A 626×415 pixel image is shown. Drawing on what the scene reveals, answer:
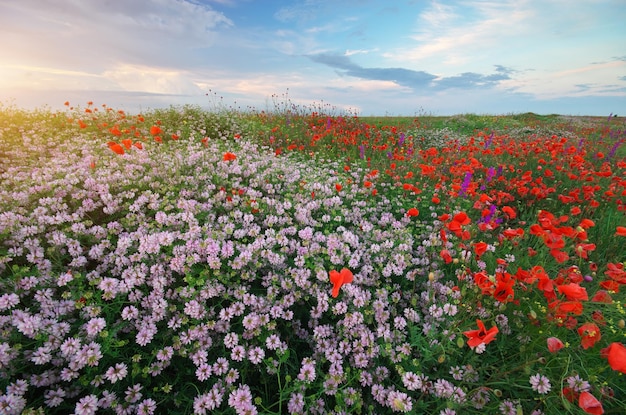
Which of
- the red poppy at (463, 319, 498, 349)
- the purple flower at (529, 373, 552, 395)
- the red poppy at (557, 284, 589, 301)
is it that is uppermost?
the red poppy at (557, 284, 589, 301)

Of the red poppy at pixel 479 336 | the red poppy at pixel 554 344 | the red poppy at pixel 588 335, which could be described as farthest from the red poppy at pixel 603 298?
the red poppy at pixel 479 336

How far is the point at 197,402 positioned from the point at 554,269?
3935mm

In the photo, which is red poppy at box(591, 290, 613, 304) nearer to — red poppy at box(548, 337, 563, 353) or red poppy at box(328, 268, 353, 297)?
red poppy at box(548, 337, 563, 353)

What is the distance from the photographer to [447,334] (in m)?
2.51

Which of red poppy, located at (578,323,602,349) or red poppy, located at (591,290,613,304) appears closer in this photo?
red poppy, located at (578,323,602,349)

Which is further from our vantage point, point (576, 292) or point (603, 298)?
point (603, 298)

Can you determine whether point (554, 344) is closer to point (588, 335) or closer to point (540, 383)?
point (588, 335)

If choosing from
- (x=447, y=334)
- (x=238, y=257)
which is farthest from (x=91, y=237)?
(x=447, y=334)

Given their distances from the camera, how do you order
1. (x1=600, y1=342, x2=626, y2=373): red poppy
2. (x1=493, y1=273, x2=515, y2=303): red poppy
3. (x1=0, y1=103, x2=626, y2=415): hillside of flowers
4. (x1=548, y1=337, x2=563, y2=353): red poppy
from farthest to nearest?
(x1=0, y1=103, x2=626, y2=415): hillside of flowers, (x1=493, y1=273, x2=515, y2=303): red poppy, (x1=548, y1=337, x2=563, y2=353): red poppy, (x1=600, y1=342, x2=626, y2=373): red poppy

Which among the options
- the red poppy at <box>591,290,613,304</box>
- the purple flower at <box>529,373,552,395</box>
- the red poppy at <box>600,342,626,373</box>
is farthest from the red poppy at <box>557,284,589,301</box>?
the purple flower at <box>529,373,552,395</box>

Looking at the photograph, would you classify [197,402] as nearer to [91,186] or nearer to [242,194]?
[242,194]

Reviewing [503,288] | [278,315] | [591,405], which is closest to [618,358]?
[591,405]

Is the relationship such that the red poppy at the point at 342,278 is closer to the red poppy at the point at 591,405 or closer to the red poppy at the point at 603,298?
the red poppy at the point at 591,405

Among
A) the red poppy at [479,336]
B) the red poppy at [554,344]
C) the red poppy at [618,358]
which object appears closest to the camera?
the red poppy at [618,358]
